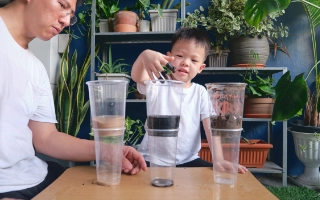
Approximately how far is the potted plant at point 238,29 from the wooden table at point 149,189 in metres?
1.70

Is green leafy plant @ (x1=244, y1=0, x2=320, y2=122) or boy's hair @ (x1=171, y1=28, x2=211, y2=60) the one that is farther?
green leafy plant @ (x1=244, y1=0, x2=320, y2=122)

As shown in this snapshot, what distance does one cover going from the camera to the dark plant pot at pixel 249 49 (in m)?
2.27

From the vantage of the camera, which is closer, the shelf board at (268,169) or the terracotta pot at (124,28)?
the shelf board at (268,169)

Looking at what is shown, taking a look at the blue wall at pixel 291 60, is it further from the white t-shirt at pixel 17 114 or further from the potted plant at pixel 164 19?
the white t-shirt at pixel 17 114

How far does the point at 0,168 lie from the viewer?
34.2 inches

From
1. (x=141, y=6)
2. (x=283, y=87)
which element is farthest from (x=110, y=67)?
(x=283, y=87)

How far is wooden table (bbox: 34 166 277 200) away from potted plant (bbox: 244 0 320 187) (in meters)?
1.15

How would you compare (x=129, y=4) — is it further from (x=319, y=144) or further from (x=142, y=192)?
(x=142, y=192)

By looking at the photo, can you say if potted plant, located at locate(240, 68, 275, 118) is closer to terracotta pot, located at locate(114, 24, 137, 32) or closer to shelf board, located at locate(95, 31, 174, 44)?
shelf board, located at locate(95, 31, 174, 44)

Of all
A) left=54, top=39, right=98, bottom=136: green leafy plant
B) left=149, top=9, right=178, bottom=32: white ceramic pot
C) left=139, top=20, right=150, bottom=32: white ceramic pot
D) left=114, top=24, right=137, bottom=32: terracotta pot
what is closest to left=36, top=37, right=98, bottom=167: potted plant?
left=54, top=39, right=98, bottom=136: green leafy plant

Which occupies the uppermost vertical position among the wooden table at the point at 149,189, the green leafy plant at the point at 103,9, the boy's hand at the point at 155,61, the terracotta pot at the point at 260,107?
the green leafy plant at the point at 103,9

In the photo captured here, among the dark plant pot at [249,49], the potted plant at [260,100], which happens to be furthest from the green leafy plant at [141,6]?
the potted plant at [260,100]

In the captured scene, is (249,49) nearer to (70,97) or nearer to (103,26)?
(103,26)

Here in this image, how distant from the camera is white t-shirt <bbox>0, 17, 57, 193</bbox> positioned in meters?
0.89
